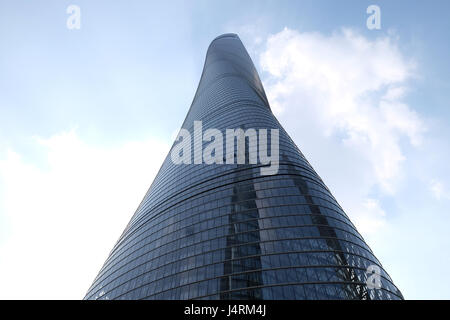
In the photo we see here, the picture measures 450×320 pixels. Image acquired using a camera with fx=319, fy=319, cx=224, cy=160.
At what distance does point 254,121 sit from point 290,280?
46227 mm

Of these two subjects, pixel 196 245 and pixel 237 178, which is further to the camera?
pixel 237 178

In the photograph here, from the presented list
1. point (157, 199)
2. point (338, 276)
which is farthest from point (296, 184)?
point (157, 199)

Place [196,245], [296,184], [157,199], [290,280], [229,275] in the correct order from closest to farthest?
[290,280] < [229,275] < [196,245] < [296,184] < [157,199]

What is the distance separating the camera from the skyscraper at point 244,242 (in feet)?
134

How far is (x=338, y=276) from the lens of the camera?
40.3 m

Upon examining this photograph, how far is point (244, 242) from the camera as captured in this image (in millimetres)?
47594

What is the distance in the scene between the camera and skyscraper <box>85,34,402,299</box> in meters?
40.7
